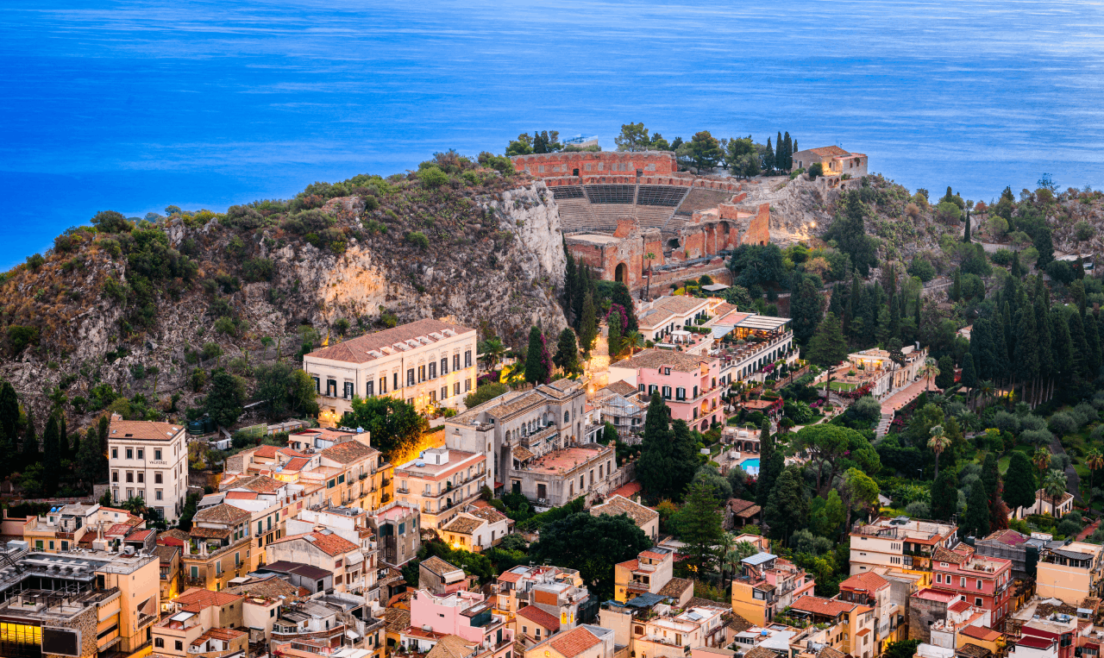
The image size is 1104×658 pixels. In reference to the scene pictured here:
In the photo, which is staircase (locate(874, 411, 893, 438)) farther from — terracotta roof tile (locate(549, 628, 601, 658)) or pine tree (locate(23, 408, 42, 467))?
pine tree (locate(23, 408, 42, 467))

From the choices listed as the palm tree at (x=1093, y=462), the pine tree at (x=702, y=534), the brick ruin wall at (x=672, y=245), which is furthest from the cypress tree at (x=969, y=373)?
the pine tree at (x=702, y=534)

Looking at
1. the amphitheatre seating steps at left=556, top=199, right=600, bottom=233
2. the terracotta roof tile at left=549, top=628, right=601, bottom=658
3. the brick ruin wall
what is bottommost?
the terracotta roof tile at left=549, top=628, right=601, bottom=658

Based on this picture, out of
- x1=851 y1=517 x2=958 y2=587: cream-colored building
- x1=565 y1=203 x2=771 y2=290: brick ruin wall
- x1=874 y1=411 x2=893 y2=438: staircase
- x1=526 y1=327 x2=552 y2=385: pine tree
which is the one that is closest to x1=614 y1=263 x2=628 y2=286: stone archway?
x1=565 y1=203 x2=771 y2=290: brick ruin wall

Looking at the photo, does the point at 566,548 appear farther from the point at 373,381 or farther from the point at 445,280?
the point at 445,280

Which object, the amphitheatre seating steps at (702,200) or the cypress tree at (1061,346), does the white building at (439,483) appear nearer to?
the cypress tree at (1061,346)

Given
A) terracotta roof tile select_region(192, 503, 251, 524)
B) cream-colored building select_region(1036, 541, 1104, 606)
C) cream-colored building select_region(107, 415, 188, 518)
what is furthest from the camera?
cream-colored building select_region(107, 415, 188, 518)

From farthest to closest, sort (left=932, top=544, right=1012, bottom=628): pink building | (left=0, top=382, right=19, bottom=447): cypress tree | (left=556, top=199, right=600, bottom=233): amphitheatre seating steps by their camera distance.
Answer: (left=556, top=199, right=600, bottom=233): amphitheatre seating steps < (left=0, top=382, right=19, bottom=447): cypress tree < (left=932, top=544, right=1012, bottom=628): pink building
